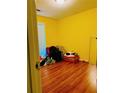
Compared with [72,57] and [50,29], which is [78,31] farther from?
→ [50,29]

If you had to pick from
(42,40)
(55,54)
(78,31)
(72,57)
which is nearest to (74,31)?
(78,31)

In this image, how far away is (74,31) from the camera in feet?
18.3

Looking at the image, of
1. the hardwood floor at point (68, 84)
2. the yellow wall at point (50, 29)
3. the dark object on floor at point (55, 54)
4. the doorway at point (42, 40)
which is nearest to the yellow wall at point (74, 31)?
the yellow wall at point (50, 29)

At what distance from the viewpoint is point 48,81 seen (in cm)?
309

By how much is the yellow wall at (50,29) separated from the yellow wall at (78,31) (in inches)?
10.9

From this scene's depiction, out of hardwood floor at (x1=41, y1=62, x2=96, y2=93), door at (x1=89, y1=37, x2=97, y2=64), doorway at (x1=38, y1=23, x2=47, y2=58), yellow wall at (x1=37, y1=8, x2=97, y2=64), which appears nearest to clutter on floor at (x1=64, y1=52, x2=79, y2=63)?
yellow wall at (x1=37, y1=8, x2=97, y2=64)

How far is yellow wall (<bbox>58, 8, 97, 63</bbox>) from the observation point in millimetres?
5051

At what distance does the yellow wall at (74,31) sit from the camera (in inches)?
200

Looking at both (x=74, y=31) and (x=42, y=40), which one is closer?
(x=42, y=40)

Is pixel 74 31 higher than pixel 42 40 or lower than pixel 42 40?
higher

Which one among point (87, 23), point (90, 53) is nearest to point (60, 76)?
point (90, 53)

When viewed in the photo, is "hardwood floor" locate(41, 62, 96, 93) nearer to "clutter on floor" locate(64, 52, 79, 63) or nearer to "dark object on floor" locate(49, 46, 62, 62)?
"clutter on floor" locate(64, 52, 79, 63)

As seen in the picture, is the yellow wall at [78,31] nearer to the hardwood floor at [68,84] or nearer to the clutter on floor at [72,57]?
the clutter on floor at [72,57]

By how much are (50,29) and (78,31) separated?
4.44 ft
